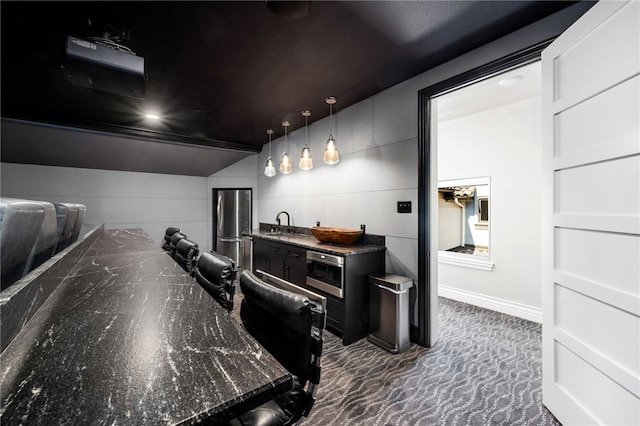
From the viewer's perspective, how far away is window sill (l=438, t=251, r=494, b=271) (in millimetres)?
3609

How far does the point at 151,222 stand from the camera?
5516 millimetres

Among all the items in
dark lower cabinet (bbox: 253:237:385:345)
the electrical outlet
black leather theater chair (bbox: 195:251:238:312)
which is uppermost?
the electrical outlet

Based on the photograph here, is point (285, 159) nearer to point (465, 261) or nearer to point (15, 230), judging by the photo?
point (465, 261)

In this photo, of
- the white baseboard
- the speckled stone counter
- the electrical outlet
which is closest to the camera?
the speckled stone counter

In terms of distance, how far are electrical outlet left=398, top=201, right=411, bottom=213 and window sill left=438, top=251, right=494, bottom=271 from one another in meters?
1.68

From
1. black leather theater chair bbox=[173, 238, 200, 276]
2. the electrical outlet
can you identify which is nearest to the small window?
the electrical outlet

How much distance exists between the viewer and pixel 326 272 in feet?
9.50

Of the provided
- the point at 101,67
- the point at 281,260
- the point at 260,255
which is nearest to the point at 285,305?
the point at 101,67

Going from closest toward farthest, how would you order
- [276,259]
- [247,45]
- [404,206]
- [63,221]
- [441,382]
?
1. [63,221]
2. [441,382]
3. [247,45]
4. [404,206]
5. [276,259]

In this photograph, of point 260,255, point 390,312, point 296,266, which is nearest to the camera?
point 390,312

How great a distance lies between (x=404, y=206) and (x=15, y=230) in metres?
2.69

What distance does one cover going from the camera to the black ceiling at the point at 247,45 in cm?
180

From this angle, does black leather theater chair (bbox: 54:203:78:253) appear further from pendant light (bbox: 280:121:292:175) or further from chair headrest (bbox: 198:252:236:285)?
pendant light (bbox: 280:121:292:175)

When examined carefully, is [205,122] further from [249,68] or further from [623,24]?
[623,24]
